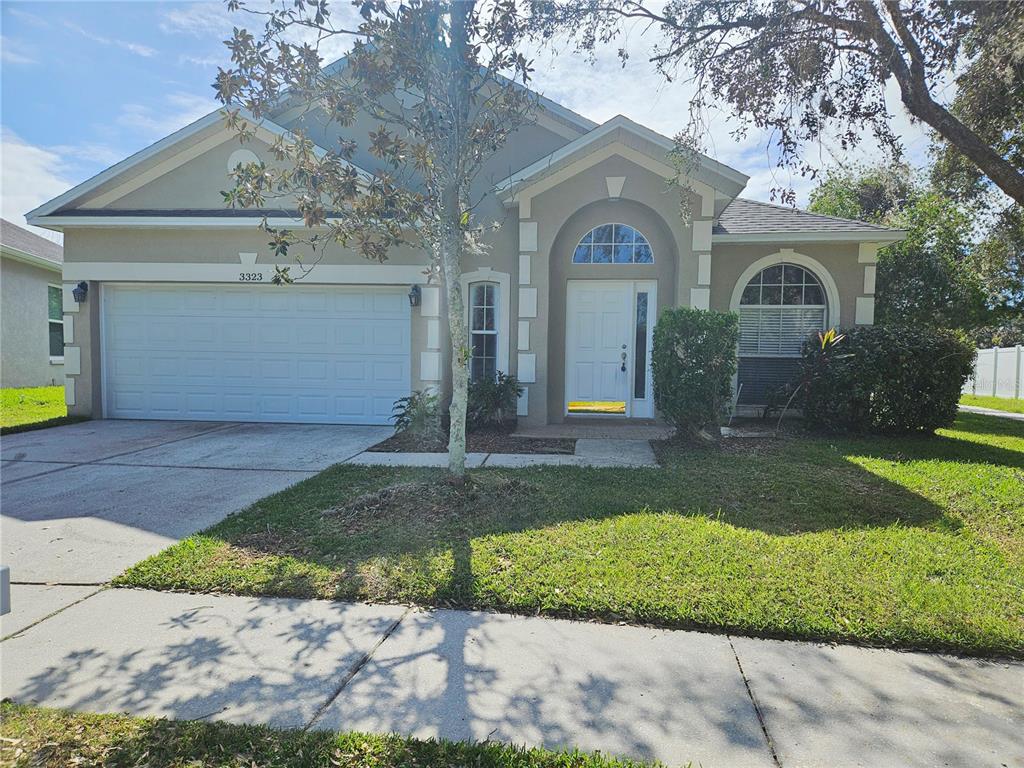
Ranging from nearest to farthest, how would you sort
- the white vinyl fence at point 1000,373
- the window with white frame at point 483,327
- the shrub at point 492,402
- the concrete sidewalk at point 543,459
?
the concrete sidewalk at point 543,459 → the shrub at point 492,402 → the window with white frame at point 483,327 → the white vinyl fence at point 1000,373

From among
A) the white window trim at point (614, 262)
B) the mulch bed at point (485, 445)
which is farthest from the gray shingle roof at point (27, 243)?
the white window trim at point (614, 262)

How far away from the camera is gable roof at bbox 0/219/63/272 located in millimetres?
15750

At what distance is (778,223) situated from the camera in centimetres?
1079

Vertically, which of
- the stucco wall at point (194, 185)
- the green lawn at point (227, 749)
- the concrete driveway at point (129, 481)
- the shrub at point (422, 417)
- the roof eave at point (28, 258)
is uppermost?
the stucco wall at point (194, 185)

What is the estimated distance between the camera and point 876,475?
6.62 m

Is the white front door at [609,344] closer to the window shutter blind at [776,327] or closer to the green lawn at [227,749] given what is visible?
the window shutter blind at [776,327]

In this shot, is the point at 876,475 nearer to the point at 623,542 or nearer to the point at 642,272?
the point at 623,542

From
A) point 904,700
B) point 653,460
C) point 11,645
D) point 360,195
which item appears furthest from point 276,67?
point 904,700

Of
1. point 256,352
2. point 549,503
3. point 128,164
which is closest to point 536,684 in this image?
point 549,503

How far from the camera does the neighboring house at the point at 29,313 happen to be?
15594mm

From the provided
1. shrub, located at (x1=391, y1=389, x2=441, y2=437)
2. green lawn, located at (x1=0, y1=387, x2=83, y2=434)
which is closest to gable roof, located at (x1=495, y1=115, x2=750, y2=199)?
shrub, located at (x1=391, y1=389, x2=441, y2=437)

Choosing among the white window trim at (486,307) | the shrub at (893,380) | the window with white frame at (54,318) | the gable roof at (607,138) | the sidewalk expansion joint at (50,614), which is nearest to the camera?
the sidewalk expansion joint at (50,614)

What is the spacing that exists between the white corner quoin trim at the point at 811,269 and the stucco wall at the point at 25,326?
18.4 m

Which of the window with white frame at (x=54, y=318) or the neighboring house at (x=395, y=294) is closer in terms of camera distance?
the neighboring house at (x=395, y=294)
